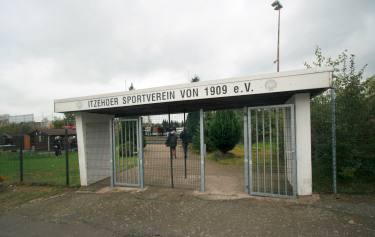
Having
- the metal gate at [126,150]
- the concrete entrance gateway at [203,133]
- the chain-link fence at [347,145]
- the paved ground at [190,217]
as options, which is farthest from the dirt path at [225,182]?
the metal gate at [126,150]

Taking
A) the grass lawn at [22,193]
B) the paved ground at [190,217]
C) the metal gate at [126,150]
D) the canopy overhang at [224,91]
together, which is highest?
the canopy overhang at [224,91]

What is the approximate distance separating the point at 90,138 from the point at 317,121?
23.8 feet

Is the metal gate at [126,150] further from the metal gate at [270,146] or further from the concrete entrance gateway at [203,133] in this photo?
the metal gate at [270,146]

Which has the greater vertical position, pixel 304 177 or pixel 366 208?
pixel 304 177

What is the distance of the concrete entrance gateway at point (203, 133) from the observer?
660 cm

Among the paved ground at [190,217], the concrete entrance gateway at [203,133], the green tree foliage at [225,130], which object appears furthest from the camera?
the green tree foliage at [225,130]

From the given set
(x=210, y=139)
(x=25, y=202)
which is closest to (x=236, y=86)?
(x=25, y=202)

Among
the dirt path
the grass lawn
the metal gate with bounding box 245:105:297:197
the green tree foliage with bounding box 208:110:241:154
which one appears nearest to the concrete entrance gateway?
the metal gate with bounding box 245:105:297:197

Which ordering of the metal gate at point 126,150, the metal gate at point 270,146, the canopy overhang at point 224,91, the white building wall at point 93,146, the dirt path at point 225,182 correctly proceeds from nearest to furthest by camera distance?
the canopy overhang at point 224,91, the metal gate at point 270,146, the dirt path at point 225,182, the metal gate at point 126,150, the white building wall at point 93,146

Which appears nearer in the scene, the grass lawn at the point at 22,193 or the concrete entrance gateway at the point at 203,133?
the concrete entrance gateway at the point at 203,133

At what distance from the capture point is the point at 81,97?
8.71m

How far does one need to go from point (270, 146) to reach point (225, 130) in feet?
27.3

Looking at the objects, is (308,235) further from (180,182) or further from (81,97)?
(81,97)

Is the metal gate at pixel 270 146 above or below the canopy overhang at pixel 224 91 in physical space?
below
